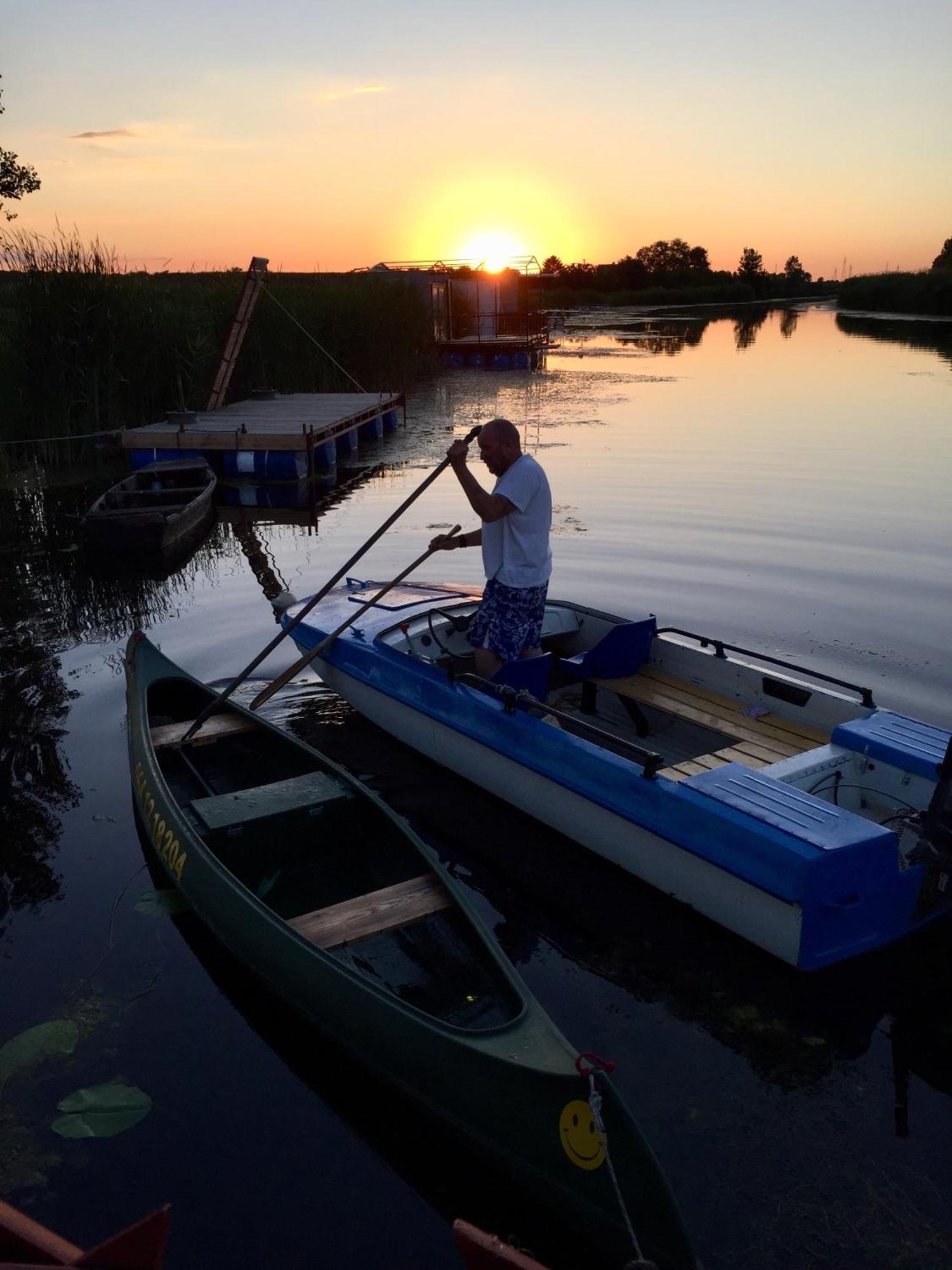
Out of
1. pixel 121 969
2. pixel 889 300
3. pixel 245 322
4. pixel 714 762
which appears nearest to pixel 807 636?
pixel 714 762

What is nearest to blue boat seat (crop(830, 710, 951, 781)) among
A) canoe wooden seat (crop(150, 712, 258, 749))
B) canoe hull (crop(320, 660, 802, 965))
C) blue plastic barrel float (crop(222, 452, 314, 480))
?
canoe hull (crop(320, 660, 802, 965))

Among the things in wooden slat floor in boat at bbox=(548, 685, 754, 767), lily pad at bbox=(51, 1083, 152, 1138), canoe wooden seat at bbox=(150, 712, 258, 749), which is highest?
canoe wooden seat at bbox=(150, 712, 258, 749)

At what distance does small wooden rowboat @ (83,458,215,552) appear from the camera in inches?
531

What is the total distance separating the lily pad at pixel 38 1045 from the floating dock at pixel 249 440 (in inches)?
526

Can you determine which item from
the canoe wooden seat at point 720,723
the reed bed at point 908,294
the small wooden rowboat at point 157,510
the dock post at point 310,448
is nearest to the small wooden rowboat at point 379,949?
the canoe wooden seat at point 720,723

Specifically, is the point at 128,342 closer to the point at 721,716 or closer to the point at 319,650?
the point at 319,650

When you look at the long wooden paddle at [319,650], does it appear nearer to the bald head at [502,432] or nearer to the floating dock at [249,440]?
the bald head at [502,432]

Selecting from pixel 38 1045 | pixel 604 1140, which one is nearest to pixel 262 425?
pixel 38 1045

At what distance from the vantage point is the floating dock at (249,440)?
18.0m

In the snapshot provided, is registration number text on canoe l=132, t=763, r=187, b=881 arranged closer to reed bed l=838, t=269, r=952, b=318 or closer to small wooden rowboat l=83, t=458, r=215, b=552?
small wooden rowboat l=83, t=458, r=215, b=552

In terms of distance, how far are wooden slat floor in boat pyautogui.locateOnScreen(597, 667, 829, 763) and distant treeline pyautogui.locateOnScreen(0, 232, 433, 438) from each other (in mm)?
14389

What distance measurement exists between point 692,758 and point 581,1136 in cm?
408

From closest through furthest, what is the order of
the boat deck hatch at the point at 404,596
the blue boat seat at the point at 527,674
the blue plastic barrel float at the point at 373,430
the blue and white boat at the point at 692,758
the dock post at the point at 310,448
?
the blue and white boat at the point at 692,758, the blue boat seat at the point at 527,674, the boat deck hatch at the point at 404,596, the dock post at the point at 310,448, the blue plastic barrel float at the point at 373,430

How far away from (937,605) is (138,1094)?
9.87 metres
